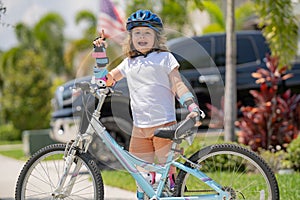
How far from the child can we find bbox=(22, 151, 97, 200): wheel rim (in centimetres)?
40

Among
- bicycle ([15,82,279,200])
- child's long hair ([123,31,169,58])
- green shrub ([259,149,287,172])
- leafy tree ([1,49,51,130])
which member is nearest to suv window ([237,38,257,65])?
green shrub ([259,149,287,172])

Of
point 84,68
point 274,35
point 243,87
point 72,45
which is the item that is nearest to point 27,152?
point 243,87

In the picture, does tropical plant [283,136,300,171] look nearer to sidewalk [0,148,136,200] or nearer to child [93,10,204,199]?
sidewalk [0,148,136,200]

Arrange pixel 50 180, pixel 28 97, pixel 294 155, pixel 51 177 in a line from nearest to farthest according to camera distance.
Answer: pixel 50 180 < pixel 51 177 < pixel 294 155 < pixel 28 97

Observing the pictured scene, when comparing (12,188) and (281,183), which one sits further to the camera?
(12,188)

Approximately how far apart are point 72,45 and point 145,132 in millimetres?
27033

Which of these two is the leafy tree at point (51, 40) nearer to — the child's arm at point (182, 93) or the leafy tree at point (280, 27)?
the leafy tree at point (280, 27)

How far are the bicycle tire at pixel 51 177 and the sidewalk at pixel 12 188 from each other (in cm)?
185

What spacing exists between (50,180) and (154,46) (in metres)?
1.29

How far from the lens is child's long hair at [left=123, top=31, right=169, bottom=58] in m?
4.65

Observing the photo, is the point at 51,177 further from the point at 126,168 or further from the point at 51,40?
the point at 51,40

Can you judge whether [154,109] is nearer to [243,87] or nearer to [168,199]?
[168,199]

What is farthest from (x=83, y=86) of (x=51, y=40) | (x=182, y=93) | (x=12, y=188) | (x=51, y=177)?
(x=51, y=40)

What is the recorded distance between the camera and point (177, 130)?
4.38 metres
